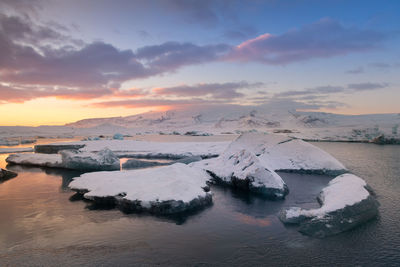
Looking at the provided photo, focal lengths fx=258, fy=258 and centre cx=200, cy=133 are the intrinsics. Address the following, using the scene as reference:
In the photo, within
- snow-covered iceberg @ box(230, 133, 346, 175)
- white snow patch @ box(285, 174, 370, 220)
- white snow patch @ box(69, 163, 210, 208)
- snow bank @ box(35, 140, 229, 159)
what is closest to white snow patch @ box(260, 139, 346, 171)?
snow-covered iceberg @ box(230, 133, 346, 175)

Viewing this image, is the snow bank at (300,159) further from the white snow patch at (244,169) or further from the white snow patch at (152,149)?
the white snow patch at (152,149)

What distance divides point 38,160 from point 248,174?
15.8 meters

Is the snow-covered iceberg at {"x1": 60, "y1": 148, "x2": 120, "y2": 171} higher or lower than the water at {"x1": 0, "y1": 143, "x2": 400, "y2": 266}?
higher

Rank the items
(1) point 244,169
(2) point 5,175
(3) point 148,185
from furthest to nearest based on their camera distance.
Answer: (2) point 5,175
(1) point 244,169
(3) point 148,185

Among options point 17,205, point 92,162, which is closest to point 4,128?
point 92,162

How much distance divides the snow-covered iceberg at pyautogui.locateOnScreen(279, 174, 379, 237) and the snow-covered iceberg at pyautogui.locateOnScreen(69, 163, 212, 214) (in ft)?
Result: 10.3

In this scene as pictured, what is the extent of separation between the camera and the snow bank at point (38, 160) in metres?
18.0

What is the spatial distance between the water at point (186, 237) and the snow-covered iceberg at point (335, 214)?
0.25 meters

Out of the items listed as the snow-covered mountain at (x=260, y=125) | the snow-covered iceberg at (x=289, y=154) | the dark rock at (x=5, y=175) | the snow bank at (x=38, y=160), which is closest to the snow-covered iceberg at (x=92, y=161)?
the snow bank at (x=38, y=160)

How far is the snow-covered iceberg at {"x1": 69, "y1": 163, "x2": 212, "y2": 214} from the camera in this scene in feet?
28.1

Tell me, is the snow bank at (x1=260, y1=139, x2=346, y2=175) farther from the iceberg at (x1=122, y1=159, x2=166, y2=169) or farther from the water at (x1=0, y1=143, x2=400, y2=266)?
the iceberg at (x1=122, y1=159, x2=166, y2=169)

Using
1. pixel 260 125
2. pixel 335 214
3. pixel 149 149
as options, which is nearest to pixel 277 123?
pixel 260 125

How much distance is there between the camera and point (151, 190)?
9281mm

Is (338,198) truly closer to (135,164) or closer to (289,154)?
(289,154)
